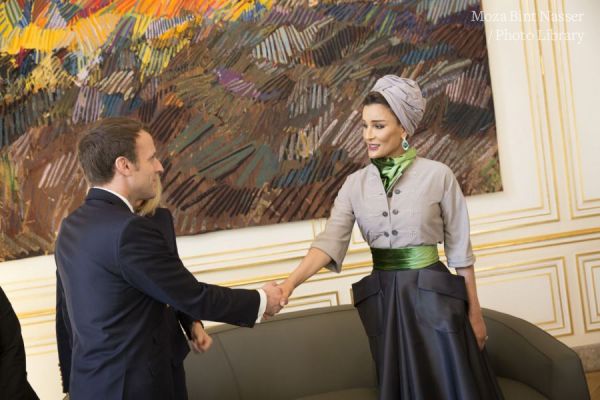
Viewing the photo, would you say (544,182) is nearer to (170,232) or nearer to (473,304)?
(473,304)

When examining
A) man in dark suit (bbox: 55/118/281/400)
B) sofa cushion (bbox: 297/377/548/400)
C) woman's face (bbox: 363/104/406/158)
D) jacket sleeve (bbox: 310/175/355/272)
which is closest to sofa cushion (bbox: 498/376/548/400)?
sofa cushion (bbox: 297/377/548/400)

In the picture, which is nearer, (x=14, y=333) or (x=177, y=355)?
(x=177, y=355)

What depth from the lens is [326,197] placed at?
3840 millimetres

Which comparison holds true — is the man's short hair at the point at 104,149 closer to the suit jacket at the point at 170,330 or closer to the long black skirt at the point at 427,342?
the suit jacket at the point at 170,330

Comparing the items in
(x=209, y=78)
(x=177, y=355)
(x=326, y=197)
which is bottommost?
(x=177, y=355)

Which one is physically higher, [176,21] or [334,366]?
[176,21]

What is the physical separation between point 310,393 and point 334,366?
17 cm

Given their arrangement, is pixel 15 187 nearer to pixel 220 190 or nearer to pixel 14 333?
pixel 220 190

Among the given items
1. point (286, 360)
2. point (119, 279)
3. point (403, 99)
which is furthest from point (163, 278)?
point (286, 360)

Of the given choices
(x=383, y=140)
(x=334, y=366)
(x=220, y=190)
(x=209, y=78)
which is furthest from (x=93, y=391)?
(x=209, y=78)

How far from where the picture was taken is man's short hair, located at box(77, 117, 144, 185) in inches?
81.7

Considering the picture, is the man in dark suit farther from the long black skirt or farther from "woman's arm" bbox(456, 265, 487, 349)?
"woman's arm" bbox(456, 265, 487, 349)

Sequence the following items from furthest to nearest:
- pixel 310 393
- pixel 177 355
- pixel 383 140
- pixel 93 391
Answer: pixel 310 393 < pixel 383 140 < pixel 177 355 < pixel 93 391

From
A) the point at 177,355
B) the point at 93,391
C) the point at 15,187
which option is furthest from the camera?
the point at 15,187
